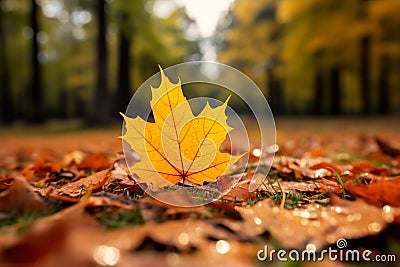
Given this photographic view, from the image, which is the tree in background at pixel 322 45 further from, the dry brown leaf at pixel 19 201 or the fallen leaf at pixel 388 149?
the dry brown leaf at pixel 19 201

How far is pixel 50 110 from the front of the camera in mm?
31344

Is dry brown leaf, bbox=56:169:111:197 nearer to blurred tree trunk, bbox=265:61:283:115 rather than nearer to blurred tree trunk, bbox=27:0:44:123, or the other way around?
blurred tree trunk, bbox=27:0:44:123

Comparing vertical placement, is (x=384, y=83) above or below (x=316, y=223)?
Answer: below

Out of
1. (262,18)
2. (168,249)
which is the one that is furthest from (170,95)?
(262,18)

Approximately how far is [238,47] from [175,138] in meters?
17.9

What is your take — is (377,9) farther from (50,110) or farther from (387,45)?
(50,110)

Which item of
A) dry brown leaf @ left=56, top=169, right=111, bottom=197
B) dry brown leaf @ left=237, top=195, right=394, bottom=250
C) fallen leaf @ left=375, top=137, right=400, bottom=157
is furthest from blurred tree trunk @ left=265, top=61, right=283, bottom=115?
dry brown leaf @ left=237, top=195, right=394, bottom=250

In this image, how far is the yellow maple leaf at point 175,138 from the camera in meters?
1.08
